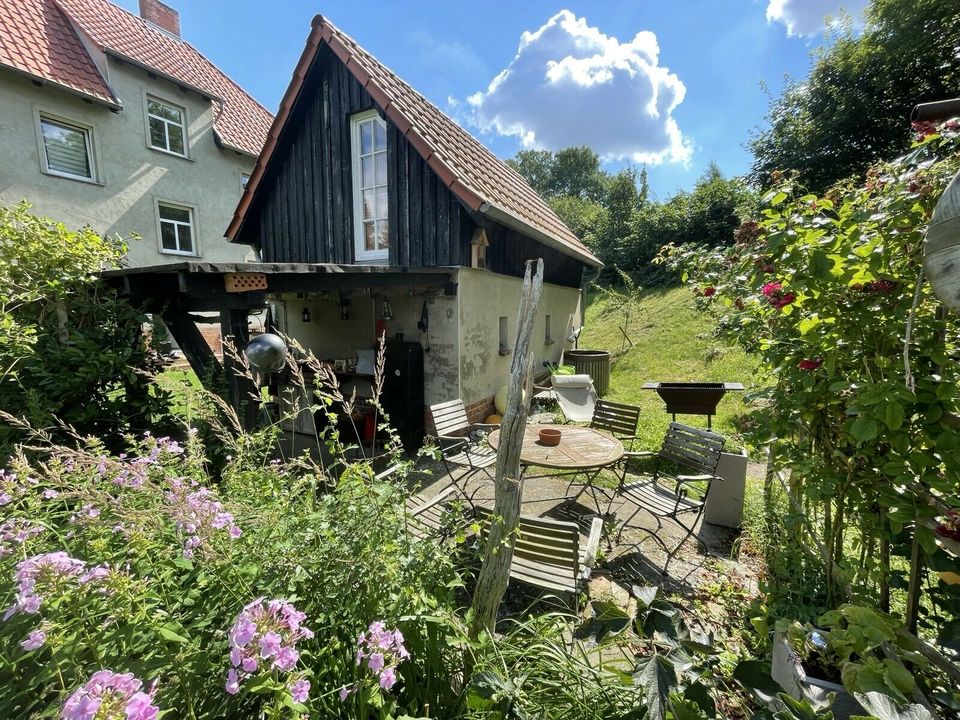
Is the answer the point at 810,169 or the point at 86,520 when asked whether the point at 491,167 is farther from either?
the point at 810,169

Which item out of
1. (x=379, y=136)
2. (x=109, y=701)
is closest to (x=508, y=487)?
(x=109, y=701)

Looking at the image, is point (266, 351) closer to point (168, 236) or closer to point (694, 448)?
point (694, 448)

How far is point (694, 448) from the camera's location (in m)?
3.88

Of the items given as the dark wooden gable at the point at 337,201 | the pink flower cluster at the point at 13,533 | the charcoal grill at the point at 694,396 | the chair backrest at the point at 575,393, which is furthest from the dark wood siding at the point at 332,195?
the pink flower cluster at the point at 13,533

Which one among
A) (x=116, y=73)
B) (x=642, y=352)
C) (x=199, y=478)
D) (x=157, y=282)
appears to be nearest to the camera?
(x=199, y=478)

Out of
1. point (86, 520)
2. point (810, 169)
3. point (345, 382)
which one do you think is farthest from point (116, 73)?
point (810, 169)

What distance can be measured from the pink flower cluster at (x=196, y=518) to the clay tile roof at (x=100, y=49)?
43.0ft

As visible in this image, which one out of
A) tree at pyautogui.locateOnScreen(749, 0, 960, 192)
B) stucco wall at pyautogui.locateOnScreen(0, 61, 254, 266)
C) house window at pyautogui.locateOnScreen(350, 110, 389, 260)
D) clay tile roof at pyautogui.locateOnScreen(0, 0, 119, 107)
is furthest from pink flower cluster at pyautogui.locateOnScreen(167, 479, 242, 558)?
tree at pyautogui.locateOnScreen(749, 0, 960, 192)

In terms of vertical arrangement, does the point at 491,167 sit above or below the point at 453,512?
above

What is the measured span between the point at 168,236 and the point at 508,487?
14300 millimetres

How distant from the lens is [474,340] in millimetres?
6492

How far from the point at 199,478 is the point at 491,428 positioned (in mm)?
3333

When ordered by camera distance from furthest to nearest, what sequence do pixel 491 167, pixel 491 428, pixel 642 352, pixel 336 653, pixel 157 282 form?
pixel 642 352 < pixel 491 167 < pixel 491 428 < pixel 157 282 < pixel 336 653

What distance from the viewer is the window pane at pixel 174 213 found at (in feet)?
38.2
